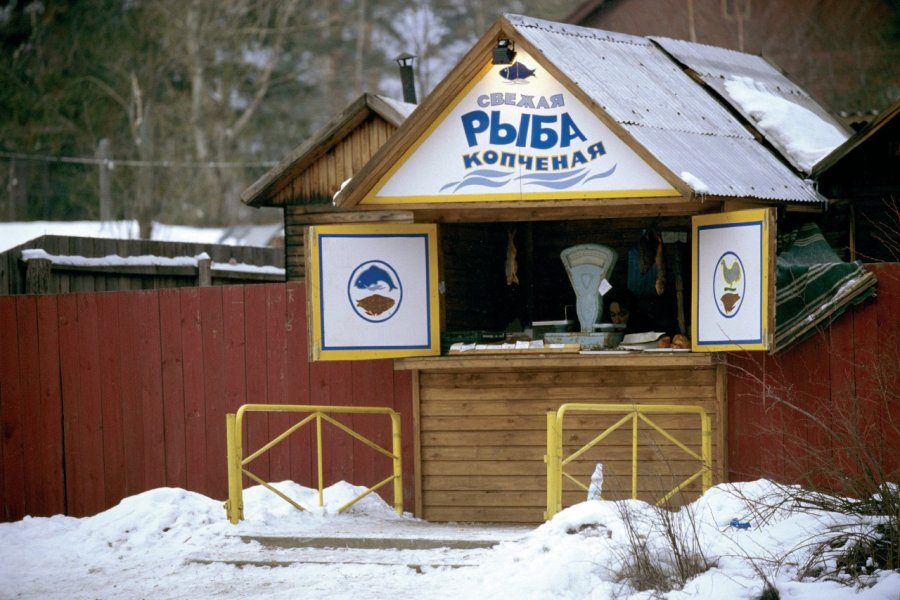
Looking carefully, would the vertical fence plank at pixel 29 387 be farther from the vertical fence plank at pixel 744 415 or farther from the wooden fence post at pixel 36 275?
the vertical fence plank at pixel 744 415

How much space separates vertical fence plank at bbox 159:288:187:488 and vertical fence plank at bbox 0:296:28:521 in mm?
1595

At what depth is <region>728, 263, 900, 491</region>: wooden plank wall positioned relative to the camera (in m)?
10.1

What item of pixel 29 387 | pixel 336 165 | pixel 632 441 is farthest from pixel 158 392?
pixel 632 441

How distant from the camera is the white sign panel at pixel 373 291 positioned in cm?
1113

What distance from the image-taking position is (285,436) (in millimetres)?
11383

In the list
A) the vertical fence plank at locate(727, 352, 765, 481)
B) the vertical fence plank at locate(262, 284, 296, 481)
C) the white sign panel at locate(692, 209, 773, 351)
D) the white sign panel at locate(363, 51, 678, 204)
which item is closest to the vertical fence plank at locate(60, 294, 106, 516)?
the vertical fence plank at locate(262, 284, 296, 481)

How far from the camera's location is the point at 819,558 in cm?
770

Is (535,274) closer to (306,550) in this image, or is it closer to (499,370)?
(499,370)

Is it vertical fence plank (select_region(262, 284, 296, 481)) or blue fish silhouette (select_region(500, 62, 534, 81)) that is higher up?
blue fish silhouette (select_region(500, 62, 534, 81))

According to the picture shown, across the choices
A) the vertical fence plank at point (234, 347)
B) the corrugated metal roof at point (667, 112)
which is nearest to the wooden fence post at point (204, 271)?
the vertical fence plank at point (234, 347)

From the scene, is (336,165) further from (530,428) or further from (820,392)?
(820,392)

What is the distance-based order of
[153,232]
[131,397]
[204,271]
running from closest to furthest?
[131,397]
[204,271]
[153,232]

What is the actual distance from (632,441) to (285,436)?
295 centimetres

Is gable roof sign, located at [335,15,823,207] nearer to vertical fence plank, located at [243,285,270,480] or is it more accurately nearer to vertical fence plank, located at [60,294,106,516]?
vertical fence plank, located at [243,285,270,480]
